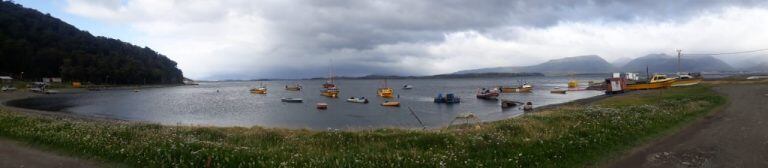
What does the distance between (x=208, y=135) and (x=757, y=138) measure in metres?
20.5

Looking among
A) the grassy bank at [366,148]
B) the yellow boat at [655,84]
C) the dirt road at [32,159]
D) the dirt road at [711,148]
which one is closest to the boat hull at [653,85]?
the yellow boat at [655,84]

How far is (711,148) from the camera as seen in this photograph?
16109 millimetres

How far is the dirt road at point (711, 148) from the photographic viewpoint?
545 inches

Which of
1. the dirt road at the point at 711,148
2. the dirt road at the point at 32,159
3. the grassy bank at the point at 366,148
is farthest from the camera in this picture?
the dirt road at the point at 32,159

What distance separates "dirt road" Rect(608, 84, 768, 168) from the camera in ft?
45.4

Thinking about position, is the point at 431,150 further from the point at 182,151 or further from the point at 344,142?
the point at 182,151

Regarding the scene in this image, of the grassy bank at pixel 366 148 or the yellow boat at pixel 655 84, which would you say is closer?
the grassy bank at pixel 366 148

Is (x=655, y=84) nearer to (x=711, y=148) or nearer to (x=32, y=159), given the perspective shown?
(x=711, y=148)

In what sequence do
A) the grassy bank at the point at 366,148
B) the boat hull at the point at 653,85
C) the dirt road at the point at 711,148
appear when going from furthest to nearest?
the boat hull at the point at 653,85 < the dirt road at the point at 711,148 < the grassy bank at the point at 366,148

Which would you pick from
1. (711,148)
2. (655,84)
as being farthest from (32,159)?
(655,84)

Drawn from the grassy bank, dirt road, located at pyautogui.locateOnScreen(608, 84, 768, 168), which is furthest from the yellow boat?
the grassy bank

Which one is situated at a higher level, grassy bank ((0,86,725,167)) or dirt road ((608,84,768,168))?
grassy bank ((0,86,725,167))

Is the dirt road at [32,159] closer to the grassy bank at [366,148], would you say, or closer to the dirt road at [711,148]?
the grassy bank at [366,148]

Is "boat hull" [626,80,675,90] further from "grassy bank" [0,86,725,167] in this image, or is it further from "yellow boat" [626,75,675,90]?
"grassy bank" [0,86,725,167]
